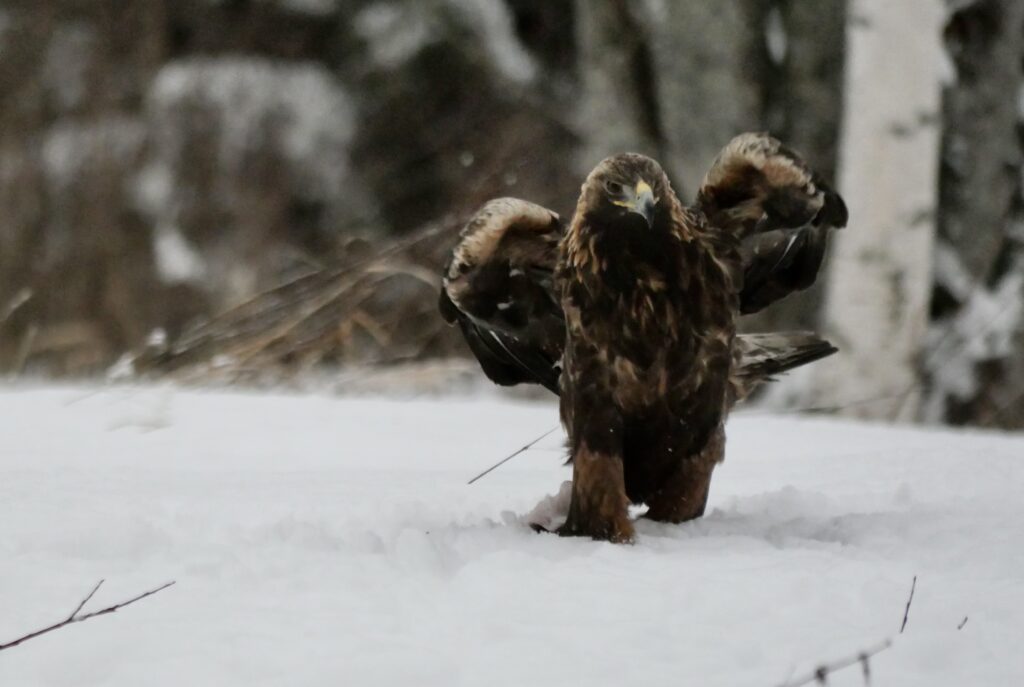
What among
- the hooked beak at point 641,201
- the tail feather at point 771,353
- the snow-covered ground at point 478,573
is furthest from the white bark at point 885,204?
the hooked beak at point 641,201

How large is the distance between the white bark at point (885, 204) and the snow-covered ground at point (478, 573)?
3.53 meters

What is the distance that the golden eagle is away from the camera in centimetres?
316

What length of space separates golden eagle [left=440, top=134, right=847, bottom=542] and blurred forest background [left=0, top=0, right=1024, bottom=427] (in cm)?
207

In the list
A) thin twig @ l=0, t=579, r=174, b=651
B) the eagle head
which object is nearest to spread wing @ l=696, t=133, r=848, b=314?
the eagle head

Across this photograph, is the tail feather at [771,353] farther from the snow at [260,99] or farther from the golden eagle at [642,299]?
the snow at [260,99]

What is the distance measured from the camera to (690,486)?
10.9ft

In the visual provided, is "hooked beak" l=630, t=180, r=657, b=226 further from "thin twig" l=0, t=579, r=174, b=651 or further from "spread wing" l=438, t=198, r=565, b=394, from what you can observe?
"thin twig" l=0, t=579, r=174, b=651

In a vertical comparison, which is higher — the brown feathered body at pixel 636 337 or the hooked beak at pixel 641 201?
the hooked beak at pixel 641 201

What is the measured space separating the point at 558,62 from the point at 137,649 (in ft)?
31.7

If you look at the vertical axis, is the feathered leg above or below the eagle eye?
below

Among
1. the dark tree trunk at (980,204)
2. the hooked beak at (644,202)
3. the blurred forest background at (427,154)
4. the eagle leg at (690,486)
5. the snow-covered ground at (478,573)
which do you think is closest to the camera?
the snow-covered ground at (478,573)

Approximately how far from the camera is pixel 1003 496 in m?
3.50

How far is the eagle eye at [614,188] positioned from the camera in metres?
3.12

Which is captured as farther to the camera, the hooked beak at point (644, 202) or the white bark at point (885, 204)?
the white bark at point (885, 204)
